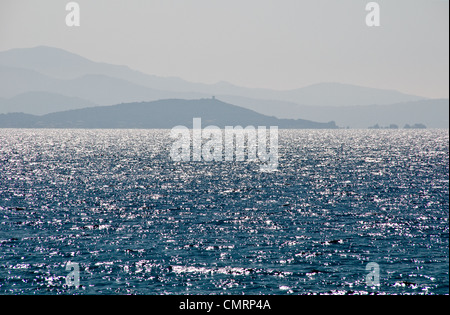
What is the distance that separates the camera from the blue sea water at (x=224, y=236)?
155 ft

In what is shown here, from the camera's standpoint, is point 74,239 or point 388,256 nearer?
point 388,256

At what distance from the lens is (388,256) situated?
5562cm

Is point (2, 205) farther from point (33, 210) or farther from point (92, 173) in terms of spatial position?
point (92, 173)

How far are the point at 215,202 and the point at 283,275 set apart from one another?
44.5 metres

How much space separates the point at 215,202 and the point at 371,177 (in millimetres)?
61589

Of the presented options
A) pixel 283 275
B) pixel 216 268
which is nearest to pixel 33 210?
pixel 216 268

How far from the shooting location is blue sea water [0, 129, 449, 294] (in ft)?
155

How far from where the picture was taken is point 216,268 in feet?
168

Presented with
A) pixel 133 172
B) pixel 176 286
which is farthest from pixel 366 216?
pixel 133 172

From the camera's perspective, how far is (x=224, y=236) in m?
64.9

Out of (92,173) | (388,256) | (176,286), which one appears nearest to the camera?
(176,286)
